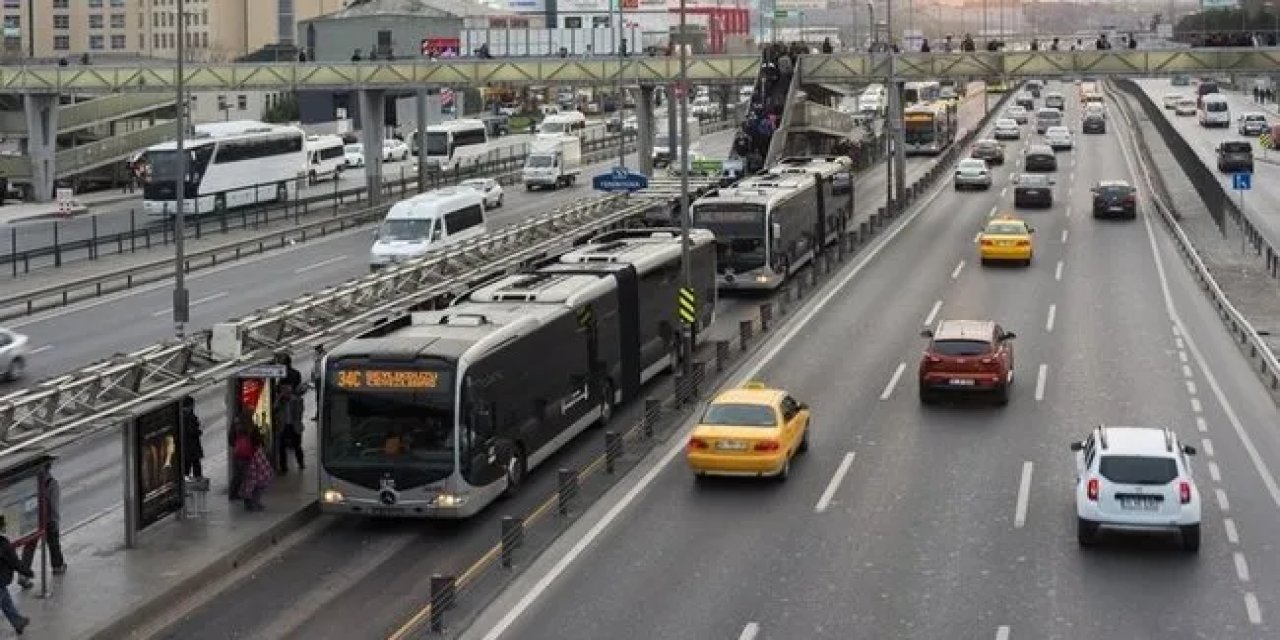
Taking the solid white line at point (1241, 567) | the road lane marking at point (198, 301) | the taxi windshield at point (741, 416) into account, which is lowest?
the solid white line at point (1241, 567)

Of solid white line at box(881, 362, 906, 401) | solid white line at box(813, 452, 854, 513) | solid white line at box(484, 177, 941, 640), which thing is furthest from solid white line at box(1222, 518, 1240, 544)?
solid white line at box(881, 362, 906, 401)

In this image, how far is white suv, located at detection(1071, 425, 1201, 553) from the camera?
73.9ft

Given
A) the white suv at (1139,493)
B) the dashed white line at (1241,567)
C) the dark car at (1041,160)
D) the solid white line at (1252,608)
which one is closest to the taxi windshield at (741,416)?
the white suv at (1139,493)

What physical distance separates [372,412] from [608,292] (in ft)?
28.6

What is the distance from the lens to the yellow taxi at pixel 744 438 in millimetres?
26625

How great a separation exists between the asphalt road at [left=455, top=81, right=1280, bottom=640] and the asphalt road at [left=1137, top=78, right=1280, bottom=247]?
89.1ft

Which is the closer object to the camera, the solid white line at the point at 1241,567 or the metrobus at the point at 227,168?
the solid white line at the point at 1241,567

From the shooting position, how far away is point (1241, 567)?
73.0ft

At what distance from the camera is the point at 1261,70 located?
67562 millimetres

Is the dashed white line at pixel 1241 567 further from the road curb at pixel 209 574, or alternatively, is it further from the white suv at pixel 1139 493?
the road curb at pixel 209 574

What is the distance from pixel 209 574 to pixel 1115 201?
49770 mm

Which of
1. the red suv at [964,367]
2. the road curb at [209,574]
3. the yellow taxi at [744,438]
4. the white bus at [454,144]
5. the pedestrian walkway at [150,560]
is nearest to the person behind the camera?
the road curb at [209,574]

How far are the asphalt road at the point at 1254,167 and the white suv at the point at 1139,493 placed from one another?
4025 cm

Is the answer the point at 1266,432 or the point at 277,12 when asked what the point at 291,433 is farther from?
the point at 277,12
